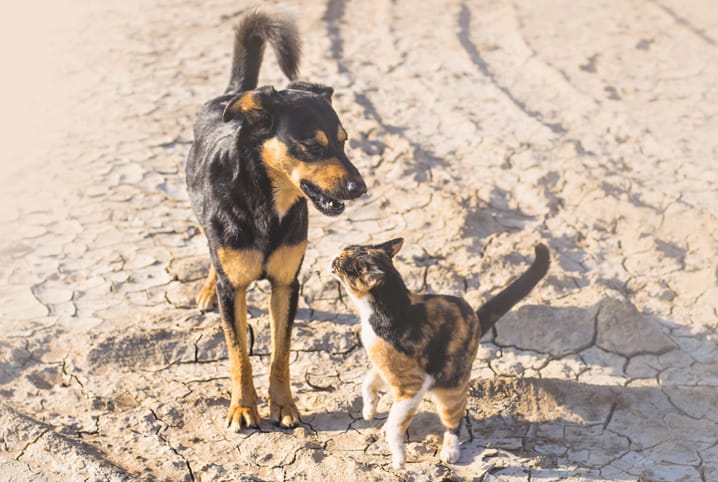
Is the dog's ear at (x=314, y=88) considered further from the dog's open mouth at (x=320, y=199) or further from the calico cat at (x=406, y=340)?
the calico cat at (x=406, y=340)

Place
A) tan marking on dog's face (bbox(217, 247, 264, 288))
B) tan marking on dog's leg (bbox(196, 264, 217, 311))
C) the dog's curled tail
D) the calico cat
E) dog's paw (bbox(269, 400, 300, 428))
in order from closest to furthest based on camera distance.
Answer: the calico cat → tan marking on dog's face (bbox(217, 247, 264, 288)) → dog's paw (bbox(269, 400, 300, 428)) → the dog's curled tail → tan marking on dog's leg (bbox(196, 264, 217, 311))

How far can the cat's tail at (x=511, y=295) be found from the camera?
4836 millimetres

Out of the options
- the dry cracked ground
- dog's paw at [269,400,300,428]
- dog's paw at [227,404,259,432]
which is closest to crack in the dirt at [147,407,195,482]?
the dry cracked ground

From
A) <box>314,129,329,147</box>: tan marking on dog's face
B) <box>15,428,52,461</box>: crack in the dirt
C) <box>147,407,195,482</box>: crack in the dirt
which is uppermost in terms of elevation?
<box>314,129,329,147</box>: tan marking on dog's face

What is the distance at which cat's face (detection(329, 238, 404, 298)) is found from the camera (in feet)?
13.9

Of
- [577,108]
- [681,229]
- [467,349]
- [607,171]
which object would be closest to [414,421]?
[467,349]

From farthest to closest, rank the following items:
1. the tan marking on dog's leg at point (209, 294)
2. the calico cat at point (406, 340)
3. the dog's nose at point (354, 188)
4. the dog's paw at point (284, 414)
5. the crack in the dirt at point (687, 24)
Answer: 1. the crack in the dirt at point (687, 24)
2. the tan marking on dog's leg at point (209, 294)
3. the dog's paw at point (284, 414)
4. the calico cat at point (406, 340)
5. the dog's nose at point (354, 188)

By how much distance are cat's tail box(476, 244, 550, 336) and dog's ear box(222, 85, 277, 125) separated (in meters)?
1.51

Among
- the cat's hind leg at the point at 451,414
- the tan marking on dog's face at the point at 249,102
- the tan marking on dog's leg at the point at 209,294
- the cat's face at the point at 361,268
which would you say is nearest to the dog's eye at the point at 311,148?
the tan marking on dog's face at the point at 249,102

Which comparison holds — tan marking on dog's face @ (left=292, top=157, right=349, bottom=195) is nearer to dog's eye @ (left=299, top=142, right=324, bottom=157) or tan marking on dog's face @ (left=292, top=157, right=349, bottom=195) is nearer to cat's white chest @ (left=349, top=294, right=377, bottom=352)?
dog's eye @ (left=299, top=142, right=324, bottom=157)

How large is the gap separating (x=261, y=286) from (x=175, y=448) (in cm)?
164

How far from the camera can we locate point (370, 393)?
4645 mm

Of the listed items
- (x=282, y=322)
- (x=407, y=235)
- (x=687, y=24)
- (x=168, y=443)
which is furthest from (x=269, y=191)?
(x=687, y=24)

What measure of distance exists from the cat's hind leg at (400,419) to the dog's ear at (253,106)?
4.66 feet
